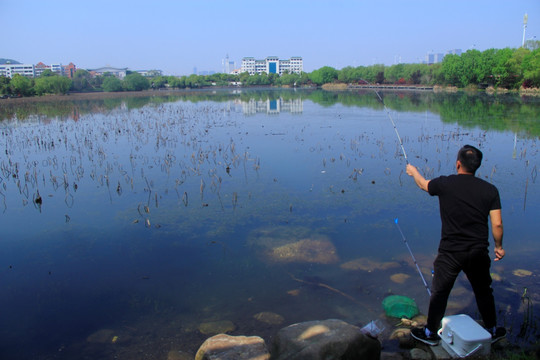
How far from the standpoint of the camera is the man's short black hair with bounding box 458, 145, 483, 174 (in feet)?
11.3

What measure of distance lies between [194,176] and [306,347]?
30.5ft

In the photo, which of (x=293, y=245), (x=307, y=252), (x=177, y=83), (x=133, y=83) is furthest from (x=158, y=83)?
(x=307, y=252)

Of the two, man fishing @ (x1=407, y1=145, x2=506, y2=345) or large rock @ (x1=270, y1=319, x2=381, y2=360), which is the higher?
man fishing @ (x1=407, y1=145, x2=506, y2=345)

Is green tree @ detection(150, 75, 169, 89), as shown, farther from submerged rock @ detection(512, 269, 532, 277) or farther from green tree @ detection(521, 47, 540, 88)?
submerged rock @ detection(512, 269, 532, 277)

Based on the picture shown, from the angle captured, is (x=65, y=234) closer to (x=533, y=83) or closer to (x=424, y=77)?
(x=533, y=83)

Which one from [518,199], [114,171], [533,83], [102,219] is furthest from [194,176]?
[533,83]

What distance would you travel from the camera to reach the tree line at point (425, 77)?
199 feet

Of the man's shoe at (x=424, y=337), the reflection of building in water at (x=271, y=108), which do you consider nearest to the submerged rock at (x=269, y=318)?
the man's shoe at (x=424, y=337)

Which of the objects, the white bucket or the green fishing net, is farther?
the green fishing net

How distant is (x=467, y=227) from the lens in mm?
3508

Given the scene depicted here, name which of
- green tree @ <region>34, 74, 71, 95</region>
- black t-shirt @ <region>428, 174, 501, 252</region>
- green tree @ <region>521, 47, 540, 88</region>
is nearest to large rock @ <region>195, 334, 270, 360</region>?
black t-shirt @ <region>428, 174, 501, 252</region>

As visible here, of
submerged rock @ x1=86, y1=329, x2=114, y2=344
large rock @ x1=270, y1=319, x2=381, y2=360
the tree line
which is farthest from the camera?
the tree line

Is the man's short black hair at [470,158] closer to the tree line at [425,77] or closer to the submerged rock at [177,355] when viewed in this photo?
the submerged rock at [177,355]

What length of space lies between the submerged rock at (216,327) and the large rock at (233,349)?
2.42 ft
